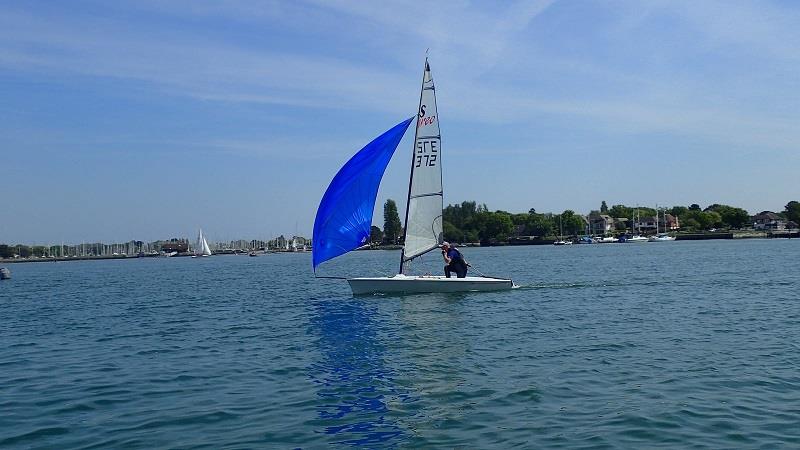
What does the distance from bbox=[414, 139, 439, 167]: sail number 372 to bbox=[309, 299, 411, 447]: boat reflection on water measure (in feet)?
34.5

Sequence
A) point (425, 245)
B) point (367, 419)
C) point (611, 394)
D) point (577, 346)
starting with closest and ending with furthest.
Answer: point (367, 419) < point (611, 394) < point (577, 346) < point (425, 245)

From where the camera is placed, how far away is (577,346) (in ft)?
59.4

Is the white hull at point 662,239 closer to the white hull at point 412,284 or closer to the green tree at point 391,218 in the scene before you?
the green tree at point 391,218

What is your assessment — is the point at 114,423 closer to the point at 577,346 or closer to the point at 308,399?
the point at 308,399

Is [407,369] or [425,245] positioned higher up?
[425,245]

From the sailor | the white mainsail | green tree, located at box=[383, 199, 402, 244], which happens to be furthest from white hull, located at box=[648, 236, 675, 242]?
the sailor

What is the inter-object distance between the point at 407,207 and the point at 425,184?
1.37 metres

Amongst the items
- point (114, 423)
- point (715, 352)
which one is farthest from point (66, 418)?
point (715, 352)

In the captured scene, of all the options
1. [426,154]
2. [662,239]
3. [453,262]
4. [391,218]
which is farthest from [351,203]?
[662,239]

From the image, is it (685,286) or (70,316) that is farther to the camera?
(685,286)

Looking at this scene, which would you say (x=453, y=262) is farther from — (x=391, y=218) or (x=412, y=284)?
(x=391, y=218)

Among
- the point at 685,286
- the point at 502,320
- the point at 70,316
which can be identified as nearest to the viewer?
the point at 502,320

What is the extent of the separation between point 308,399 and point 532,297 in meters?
19.3

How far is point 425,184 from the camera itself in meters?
33.4
